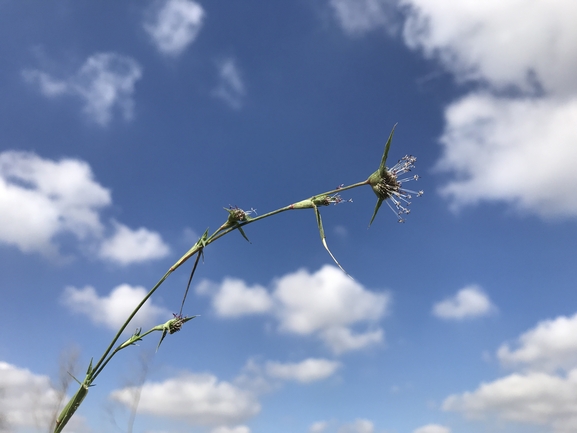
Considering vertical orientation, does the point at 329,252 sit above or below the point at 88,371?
above

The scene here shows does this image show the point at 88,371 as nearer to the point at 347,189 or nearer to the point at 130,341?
the point at 130,341

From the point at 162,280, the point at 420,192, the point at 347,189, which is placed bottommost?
the point at 162,280

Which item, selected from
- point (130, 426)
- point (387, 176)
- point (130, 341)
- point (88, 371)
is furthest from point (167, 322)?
point (130, 426)

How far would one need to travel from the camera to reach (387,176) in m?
3.01

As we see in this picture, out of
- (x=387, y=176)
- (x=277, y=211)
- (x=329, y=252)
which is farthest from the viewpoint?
(x=387, y=176)

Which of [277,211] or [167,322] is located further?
[167,322]

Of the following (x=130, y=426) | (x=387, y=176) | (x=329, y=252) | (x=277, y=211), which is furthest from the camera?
(x=130, y=426)

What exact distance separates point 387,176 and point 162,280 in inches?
62.4

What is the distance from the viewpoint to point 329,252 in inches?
104

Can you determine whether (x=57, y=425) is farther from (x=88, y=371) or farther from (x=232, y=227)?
(x=232, y=227)

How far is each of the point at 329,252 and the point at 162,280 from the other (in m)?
0.97

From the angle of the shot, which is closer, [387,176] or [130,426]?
[387,176]

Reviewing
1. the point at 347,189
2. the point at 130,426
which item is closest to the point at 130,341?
the point at 347,189

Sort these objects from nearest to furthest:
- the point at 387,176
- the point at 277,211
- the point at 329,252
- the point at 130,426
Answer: the point at 277,211
the point at 329,252
the point at 387,176
the point at 130,426
